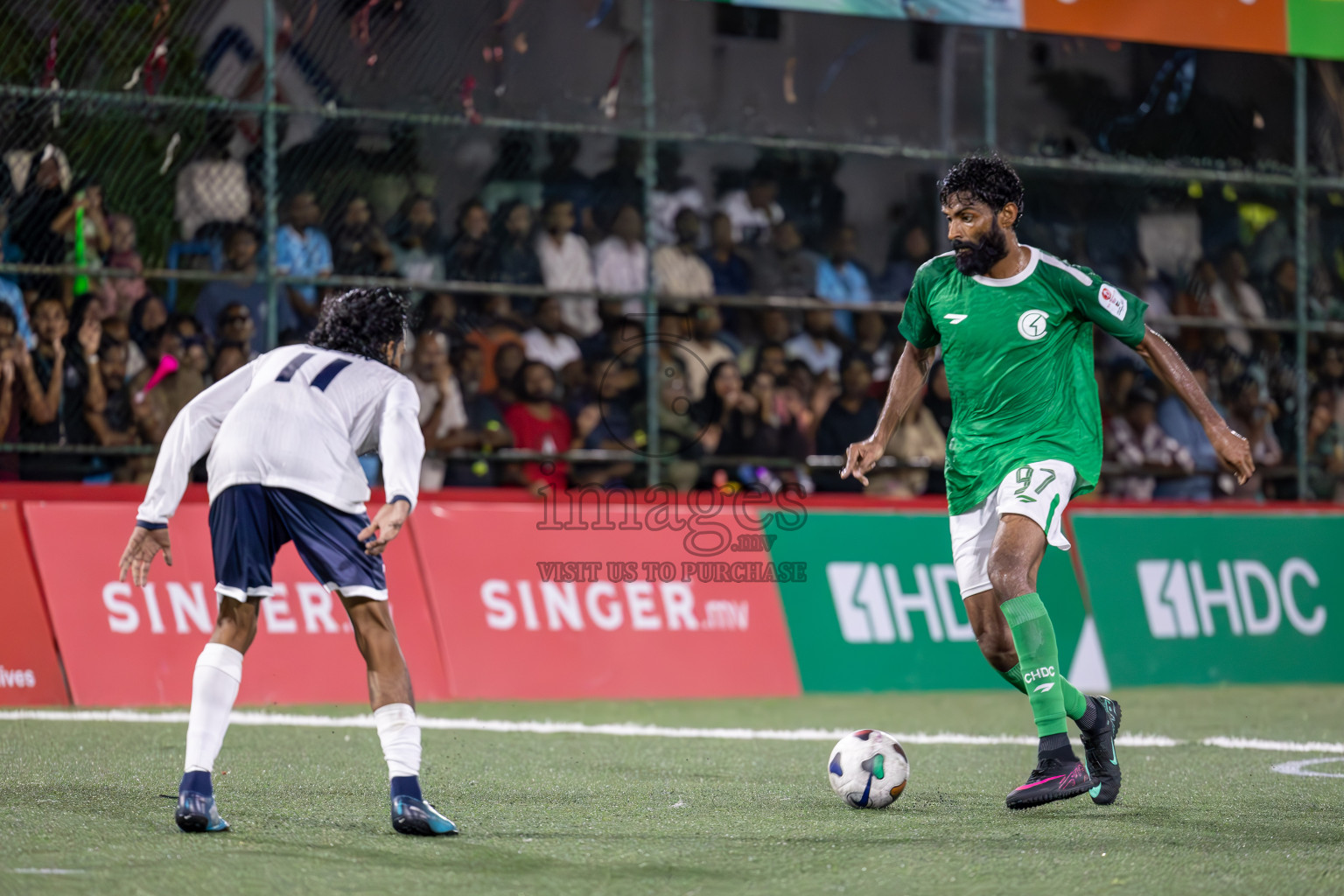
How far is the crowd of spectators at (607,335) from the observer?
1141 centimetres

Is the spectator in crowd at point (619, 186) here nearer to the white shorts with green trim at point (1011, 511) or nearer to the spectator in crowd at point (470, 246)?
the spectator in crowd at point (470, 246)

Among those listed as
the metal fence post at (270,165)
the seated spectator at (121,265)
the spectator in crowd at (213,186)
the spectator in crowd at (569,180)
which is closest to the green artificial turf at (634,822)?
the seated spectator at (121,265)

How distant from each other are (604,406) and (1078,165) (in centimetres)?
440

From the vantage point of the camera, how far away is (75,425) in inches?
443

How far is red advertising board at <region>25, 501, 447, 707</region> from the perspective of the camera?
982cm

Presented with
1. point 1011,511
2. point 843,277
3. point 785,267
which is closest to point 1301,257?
point 843,277

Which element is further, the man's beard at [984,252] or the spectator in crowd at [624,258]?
the spectator in crowd at [624,258]

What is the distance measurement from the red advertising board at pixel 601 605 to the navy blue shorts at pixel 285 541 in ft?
17.3

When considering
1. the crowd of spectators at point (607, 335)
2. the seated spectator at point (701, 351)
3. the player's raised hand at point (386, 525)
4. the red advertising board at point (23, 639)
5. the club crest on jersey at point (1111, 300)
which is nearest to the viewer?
the player's raised hand at point (386, 525)

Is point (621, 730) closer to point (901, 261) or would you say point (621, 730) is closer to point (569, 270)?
point (569, 270)

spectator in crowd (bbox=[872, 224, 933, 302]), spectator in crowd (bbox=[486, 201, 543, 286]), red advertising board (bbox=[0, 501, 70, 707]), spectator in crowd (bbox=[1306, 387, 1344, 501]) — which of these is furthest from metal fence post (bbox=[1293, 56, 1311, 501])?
red advertising board (bbox=[0, 501, 70, 707])

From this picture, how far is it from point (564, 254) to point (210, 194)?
2.74 m

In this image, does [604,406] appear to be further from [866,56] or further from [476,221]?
[866,56]

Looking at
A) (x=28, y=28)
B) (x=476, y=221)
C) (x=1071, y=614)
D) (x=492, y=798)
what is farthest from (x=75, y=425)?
(x=1071, y=614)
